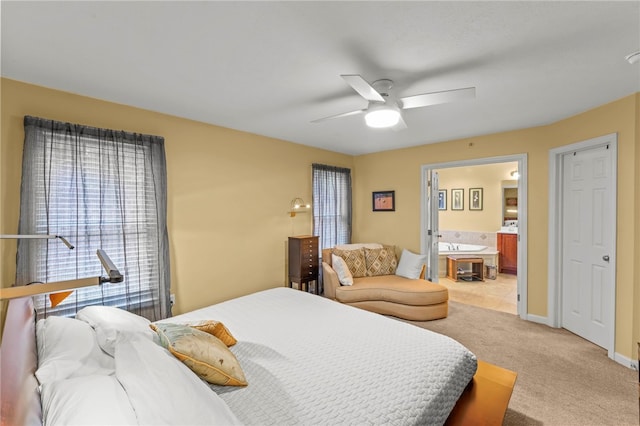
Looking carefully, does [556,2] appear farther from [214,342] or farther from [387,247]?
[387,247]

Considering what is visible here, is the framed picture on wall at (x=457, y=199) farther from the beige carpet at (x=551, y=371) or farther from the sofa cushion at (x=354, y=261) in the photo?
the sofa cushion at (x=354, y=261)

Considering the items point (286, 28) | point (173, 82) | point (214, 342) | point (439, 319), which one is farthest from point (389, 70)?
point (439, 319)

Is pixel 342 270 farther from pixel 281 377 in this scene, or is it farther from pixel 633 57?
pixel 633 57

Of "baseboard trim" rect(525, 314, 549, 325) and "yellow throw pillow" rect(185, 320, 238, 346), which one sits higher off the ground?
"yellow throw pillow" rect(185, 320, 238, 346)

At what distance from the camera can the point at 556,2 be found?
1.44m

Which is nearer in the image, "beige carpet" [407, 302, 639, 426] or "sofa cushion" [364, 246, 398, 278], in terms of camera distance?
"beige carpet" [407, 302, 639, 426]

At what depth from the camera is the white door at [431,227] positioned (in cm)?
474

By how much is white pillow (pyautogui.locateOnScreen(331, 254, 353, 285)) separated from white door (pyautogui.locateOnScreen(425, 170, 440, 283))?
147cm

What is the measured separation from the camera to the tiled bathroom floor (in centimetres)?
439

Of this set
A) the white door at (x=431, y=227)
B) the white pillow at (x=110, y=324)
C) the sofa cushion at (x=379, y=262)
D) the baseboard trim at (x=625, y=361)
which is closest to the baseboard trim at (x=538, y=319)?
the baseboard trim at (x=625, y=361)

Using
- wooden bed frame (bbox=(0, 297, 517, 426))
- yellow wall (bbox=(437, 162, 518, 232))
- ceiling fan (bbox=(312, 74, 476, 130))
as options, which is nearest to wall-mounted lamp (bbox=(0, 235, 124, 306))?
wooden bed frame (bbox=(0, 297, 517, 426))

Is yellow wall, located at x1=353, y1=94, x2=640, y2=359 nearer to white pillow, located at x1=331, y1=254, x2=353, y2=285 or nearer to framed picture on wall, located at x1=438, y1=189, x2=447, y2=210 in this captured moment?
white pillow, located at x1=331, y1=254, x2=353, y2=285

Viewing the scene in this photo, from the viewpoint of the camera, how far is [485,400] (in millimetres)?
1734

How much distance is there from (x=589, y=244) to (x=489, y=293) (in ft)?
7.05
